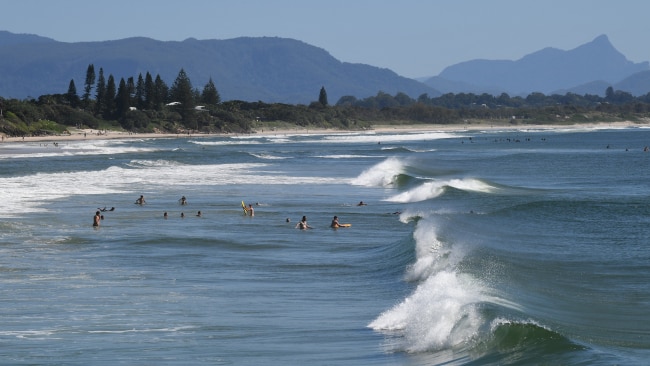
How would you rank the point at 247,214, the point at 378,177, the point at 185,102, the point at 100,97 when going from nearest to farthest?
the point at 247,214 → the point at 378,177 → the point at 100,97 → the point at 185,102

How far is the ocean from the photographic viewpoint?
45.6ft

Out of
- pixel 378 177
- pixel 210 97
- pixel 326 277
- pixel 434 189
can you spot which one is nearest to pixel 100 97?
pixel 210 97

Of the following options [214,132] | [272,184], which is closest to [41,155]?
[272,184]

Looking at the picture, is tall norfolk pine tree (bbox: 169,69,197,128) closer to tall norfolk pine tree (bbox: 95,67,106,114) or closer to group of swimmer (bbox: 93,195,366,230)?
tall norfolk pine tree (bbox: 95,67,106,114)

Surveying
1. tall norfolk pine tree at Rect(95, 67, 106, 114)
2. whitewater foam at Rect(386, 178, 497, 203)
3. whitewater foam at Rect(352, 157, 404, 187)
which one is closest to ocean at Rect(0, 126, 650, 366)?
whitewater foam at Rect(386, 178, 497, 203)

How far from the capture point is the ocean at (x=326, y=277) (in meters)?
13.9

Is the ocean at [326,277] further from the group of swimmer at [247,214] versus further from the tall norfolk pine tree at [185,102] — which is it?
the tall norfolk pine tree at [185,102]

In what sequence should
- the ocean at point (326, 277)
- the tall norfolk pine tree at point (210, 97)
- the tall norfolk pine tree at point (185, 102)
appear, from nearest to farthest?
the ocean at point (326, 277), the tall norfolk pine tree at point (185, 102), the tall norfolk pine tree at point (210, 97)

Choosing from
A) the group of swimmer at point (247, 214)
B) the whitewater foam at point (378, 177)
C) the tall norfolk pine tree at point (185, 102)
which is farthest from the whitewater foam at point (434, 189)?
the tall norfolk pine tree at point (185, 102)

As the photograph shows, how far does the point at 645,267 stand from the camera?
2100 centimetres

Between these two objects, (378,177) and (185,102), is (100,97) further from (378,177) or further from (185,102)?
(378,177)

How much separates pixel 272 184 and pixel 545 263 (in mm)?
27749

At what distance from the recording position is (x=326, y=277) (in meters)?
20.4

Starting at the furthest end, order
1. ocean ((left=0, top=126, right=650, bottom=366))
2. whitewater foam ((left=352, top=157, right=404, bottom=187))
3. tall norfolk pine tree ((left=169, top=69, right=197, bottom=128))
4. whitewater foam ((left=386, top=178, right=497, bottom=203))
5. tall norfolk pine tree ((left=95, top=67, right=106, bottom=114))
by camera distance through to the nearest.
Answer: tall norfolk pine tree ((left=169, top=69, right=197, bottom=128))
tall norfolk pine tree ((left=95, top=67, right=106, bottom=114))
whitewater foam ((left=352, top=157, right=404, bottom=187))
whitewater foam ((left=386, top=178, right=497, bottom=203))
ocean ((left=0, top=126, right=650, bottom=366))
